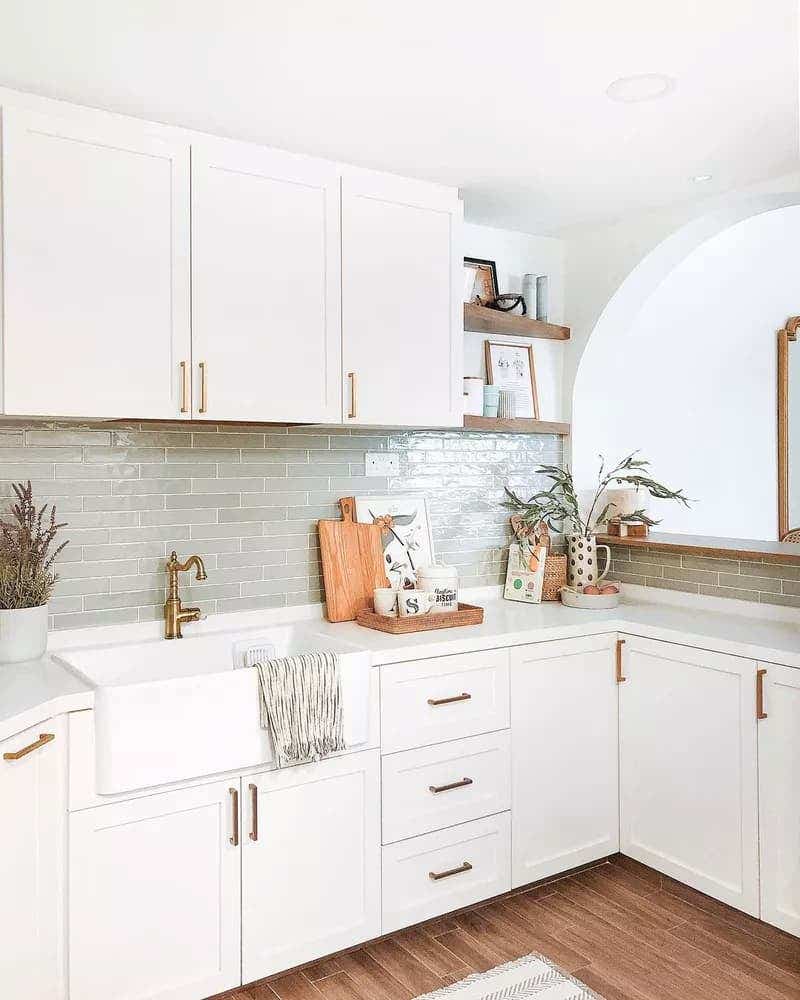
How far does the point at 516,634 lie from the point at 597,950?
963 millimetres

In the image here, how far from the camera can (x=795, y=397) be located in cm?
464

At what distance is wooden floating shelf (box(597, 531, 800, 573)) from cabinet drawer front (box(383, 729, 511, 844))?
42.2 inches

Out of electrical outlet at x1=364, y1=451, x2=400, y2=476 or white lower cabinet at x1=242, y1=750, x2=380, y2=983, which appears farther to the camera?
electrical outlet at x1=364, y1=451, x2=400, y2=476

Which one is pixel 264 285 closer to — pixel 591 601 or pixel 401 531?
pixel 401 531

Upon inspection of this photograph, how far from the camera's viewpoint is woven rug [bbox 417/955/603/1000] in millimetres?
2355

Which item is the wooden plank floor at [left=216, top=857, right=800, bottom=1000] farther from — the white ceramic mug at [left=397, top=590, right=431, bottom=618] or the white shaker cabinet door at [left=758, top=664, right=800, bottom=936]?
the white ceramic mug at [left=397, top=590, right=431, bottom=618]

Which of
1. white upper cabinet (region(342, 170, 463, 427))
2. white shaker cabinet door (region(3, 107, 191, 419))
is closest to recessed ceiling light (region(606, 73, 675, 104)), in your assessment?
white upper cabinet (region(342, 170, 463, 427))

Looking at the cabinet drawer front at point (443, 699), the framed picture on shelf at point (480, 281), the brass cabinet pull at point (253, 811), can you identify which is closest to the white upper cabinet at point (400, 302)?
the framed picture on shelf at point (480, 281)

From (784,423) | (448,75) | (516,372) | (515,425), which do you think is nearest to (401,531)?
(515,425)

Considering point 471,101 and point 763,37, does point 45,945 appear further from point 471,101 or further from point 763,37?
point 763,37

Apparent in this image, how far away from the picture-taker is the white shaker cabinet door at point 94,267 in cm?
223

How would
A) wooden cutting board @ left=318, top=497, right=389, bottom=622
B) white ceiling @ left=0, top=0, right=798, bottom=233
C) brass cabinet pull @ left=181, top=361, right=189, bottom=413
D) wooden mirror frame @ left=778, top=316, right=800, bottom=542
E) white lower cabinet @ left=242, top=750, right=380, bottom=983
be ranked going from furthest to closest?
wooden mirror frame @ left=778, top=316, right=800, bottom=542 < wooden cutting board @ left=318, top=497, right=389, bottom=622 < brass cabinet pull @ left=181, top=361, right=189, bottom=413 < white lower cabinet @ left=242, top=750, right=380, bottom=983 < white ceiling @ left=0, top=0, right=798, bottom=233

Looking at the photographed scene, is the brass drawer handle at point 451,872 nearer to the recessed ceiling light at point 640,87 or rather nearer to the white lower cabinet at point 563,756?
the white lower cabinet at point 563,756

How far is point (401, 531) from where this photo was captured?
330 centimetres
